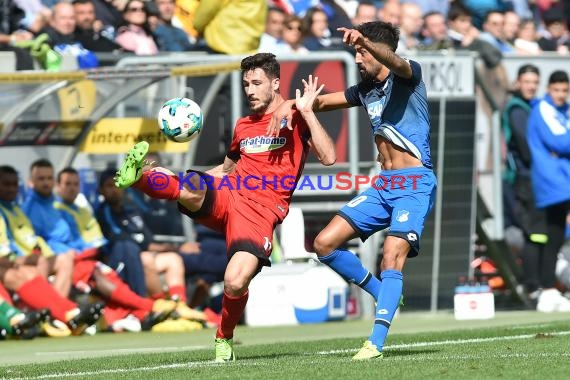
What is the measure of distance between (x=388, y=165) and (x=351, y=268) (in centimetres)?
80

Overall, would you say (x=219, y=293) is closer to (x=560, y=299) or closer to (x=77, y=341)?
(x=77, y=341)

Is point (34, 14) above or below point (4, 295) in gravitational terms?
above

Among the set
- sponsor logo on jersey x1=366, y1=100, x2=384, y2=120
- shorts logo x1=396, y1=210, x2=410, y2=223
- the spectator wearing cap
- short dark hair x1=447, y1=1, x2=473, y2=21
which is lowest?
shorts logo x1=396, y1=210, x2=410, y2=223

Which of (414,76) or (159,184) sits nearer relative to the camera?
(159,184)

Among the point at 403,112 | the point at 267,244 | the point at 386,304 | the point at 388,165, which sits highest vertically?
the point at 403,112

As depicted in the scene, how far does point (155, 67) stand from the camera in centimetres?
1634

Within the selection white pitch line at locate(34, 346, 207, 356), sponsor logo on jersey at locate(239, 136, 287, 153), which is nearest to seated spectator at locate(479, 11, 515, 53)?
white pitch line at locate(34, 346, 207, 356)

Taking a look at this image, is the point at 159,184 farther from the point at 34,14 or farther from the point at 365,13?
the point at 365,13

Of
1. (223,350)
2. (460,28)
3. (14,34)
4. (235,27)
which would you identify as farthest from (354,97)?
(460,28)

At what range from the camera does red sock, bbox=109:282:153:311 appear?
15.6m

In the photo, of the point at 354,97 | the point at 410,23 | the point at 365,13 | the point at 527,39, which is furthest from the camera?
the point at 527,39

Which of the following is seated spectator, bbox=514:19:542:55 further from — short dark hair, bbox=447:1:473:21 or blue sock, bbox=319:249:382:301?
blue sock, bbox=319:249:382:301

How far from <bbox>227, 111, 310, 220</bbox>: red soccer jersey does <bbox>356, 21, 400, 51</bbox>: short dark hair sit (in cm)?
77

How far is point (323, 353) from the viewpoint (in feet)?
37.4
